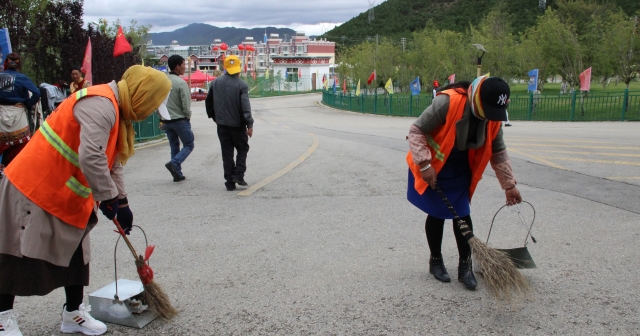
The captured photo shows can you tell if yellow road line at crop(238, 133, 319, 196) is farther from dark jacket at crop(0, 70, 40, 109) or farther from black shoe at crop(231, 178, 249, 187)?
dark jacket at crop(0, 70, 40, 109)

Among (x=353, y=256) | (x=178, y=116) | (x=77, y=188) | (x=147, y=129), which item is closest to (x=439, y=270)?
(x=353, y=256)

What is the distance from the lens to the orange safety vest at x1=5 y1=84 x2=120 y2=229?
306cm

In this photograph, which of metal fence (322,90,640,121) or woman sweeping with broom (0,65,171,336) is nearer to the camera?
woman sweeping with broom (0,65,171,336)

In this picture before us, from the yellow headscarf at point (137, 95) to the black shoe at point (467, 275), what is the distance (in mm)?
2481

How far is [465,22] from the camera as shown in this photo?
92.8 meters

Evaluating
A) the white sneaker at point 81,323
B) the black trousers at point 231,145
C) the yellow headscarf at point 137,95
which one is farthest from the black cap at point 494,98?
the black trousers at point 231,145

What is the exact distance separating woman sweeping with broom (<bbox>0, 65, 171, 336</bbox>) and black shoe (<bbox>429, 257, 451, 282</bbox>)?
2.42 metres

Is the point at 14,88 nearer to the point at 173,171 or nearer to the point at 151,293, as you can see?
the point at 173,171

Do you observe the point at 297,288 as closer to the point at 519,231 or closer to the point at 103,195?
the point at 103,195

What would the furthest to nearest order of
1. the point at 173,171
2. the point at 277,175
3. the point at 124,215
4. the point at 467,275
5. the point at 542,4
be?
the point at 542,4, the point at 277,175, the point at 173,171, the point at 467,275, the point at 124,215

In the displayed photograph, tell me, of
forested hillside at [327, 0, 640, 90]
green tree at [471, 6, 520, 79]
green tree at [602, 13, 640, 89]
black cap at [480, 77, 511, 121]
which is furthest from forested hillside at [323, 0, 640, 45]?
black cap at [480, 77, 511, 121]

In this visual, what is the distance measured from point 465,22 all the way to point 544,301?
312 ft

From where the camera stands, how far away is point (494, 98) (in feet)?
11.8

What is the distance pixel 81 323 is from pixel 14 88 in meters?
4.89
